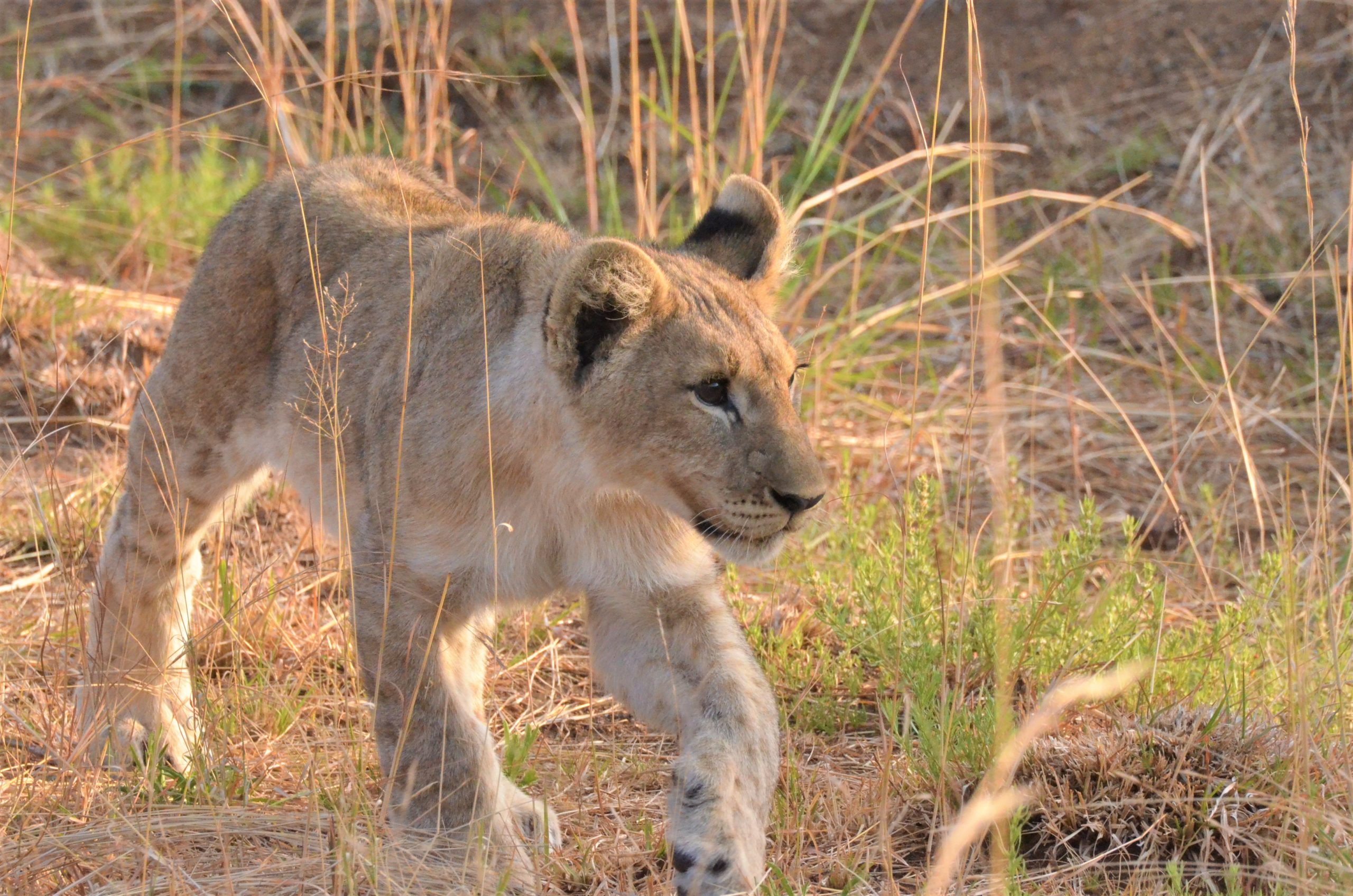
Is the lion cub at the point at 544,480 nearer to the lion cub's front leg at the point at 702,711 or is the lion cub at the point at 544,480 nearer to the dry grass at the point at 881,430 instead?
the lion cub's front leg at the point at 702,711

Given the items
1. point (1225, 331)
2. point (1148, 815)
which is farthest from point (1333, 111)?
point (1148, 815)

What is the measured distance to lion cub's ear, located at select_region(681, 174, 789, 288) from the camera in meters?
4.14

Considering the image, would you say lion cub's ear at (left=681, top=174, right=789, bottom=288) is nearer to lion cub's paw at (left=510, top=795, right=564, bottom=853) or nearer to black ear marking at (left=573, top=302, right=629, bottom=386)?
black ear marking at (left=573, top=302, right=629, bottom=386)

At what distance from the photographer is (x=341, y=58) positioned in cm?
907

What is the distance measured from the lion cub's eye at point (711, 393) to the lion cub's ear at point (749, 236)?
711mm

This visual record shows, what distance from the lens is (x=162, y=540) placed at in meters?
4.57

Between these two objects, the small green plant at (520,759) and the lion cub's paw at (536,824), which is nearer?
the lion cub's paw at (536,824)

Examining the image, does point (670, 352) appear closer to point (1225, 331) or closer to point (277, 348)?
point (277, 348)

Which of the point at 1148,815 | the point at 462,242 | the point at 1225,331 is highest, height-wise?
the point at 462,242

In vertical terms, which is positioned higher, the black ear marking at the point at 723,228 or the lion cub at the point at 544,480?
the black ear marking at the point at 723,228

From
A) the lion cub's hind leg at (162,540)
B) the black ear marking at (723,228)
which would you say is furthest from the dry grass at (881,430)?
the black ear marking at (723,228)

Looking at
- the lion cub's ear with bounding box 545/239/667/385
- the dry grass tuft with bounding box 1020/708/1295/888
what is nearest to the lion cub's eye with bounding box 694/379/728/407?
the lion cub's ear with bounding box 545/239/667/385

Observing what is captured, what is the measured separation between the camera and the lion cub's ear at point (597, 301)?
340cm

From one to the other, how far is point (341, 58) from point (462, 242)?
587 centimetres
